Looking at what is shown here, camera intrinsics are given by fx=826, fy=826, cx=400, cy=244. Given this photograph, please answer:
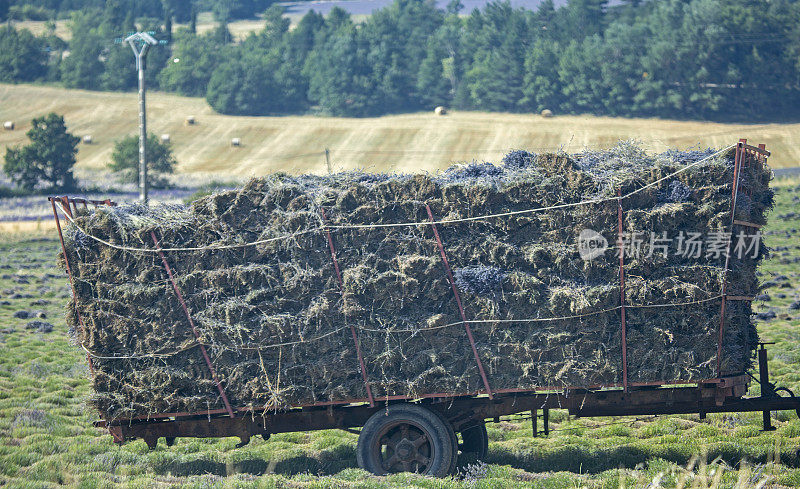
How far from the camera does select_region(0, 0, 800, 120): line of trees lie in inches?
2968

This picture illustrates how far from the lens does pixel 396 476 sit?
9.28 m

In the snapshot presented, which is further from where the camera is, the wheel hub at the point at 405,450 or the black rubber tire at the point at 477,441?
the black rubber tire at the point at 477,441

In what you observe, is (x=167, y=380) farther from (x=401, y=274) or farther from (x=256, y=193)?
(x=401, y=274)

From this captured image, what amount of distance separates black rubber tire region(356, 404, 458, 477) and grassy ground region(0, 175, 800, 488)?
238mm

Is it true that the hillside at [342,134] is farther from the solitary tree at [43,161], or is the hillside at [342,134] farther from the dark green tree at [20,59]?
the dark green tree at [20,59]

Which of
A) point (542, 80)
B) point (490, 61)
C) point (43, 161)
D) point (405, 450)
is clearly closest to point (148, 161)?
point (43, 161)

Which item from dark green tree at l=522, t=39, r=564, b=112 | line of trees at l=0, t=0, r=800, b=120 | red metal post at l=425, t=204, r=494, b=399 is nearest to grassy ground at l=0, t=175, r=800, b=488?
red metal post at l=425, t=204, r=494, b=399

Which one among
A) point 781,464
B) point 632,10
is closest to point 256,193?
point 781,464

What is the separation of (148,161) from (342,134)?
20.6 meters

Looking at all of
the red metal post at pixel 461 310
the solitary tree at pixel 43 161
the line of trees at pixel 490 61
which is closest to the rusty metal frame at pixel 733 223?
the red metal post at pixel 461 310

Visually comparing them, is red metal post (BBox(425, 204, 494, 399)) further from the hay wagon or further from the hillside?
the hillside

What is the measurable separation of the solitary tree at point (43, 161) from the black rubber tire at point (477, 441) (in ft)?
198

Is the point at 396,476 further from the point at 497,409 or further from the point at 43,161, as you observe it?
the point at 43,161

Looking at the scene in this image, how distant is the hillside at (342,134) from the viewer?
63969mm
